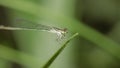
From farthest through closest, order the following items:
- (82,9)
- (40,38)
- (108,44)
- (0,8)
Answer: (82,9) → (0,8) → (108,44) → (40,38)

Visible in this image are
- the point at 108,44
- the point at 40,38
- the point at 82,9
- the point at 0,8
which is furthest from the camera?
the point at 82,9

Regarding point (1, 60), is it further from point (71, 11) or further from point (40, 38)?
point (71, 11)

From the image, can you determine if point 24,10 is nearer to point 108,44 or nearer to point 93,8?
point 108,44

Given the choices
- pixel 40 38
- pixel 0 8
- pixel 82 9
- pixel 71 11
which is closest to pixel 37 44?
pixel 40 38

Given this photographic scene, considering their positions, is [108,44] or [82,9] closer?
[108,44]

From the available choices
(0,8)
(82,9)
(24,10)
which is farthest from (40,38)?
(82,9)

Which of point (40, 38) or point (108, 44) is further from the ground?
point (40, 38)
